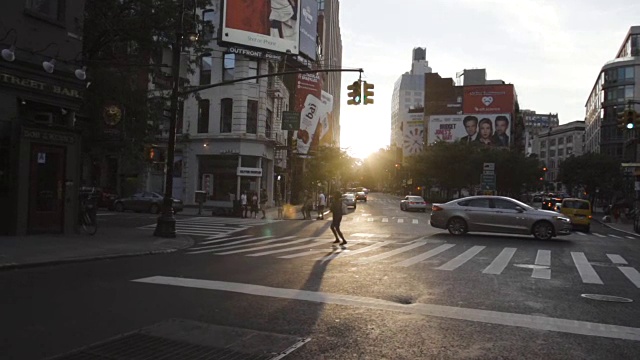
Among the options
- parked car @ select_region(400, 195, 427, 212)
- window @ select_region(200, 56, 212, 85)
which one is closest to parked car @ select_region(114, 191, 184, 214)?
window @ select_region(200, 56, 212, 85)

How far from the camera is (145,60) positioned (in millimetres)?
20609

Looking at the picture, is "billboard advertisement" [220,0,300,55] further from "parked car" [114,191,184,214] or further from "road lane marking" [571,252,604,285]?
"road lane marking" [571,252,604,285]

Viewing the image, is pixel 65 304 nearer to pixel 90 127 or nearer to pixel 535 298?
A: pixel 535 298

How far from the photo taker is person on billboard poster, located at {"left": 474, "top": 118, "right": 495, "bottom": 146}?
99.9 meters

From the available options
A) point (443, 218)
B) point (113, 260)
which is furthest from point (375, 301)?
point (443, 218)

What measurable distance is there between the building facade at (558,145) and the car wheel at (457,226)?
405 ft

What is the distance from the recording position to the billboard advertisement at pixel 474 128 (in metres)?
99.1

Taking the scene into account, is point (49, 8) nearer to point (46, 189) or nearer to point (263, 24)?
point (46, 189)

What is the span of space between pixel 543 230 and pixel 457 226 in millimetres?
3092

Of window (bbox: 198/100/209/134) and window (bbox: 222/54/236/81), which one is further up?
window (bbox: 222/54/236/81)

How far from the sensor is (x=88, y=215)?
16.4m

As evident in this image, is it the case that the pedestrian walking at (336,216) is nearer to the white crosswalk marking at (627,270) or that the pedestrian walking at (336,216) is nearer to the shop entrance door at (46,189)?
the white crosswalk marking at (627,270)

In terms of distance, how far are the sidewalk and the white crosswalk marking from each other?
10.9m

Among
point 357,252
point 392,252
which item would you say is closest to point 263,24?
point 357,252
